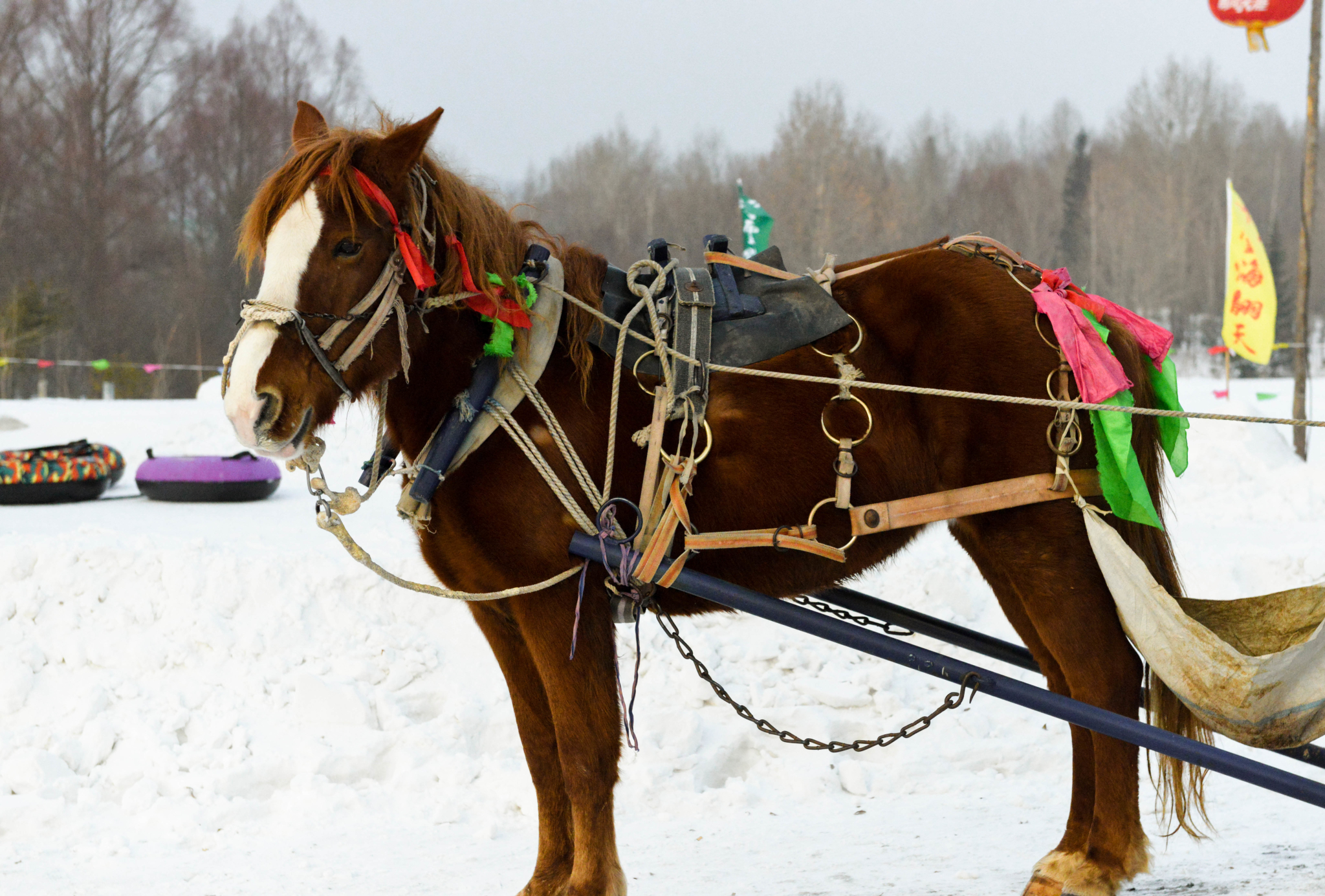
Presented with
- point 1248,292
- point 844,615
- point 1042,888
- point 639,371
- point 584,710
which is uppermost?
point 1248,292

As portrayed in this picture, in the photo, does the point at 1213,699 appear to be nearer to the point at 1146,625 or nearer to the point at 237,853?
the point at 1146,625

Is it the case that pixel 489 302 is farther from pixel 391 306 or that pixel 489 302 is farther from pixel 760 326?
pixel 760 326

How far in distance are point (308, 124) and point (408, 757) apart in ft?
7.98

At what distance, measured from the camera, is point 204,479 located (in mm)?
7219

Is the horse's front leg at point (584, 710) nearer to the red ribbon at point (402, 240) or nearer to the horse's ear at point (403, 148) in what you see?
the red ribbon at point (402, 240)

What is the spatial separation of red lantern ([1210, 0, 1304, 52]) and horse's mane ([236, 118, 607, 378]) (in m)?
10.1

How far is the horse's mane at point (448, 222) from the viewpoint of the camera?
2.17 meters

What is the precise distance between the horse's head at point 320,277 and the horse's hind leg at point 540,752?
0.75 meters

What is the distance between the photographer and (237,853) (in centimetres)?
332

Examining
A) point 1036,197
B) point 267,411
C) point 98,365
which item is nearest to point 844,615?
point 267,411

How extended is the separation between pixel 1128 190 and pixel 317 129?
37639mm

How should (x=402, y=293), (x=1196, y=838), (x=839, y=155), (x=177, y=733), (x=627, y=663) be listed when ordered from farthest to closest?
1. (x=839, y=155)
2. (x=627, y=663)
3. (x=177, y=733)
4. (x=1196, y=838)
5. (x=402, y=293)

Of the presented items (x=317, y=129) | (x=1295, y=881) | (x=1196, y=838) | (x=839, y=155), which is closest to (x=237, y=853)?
(x=317, y=129)

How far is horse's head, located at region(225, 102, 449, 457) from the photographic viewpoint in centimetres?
205
